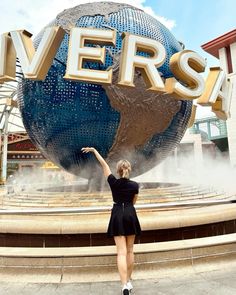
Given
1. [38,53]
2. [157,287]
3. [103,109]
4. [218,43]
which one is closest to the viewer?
[157,287]

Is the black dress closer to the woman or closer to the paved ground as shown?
the woman

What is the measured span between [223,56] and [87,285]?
28.7m

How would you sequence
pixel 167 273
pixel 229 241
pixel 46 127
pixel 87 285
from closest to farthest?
pixel 87 285
pixel 167 273
pixel 229 241
pixel 46 127

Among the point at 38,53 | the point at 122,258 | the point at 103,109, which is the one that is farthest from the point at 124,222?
the point at 38,53

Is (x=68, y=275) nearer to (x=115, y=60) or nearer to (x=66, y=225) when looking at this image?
(x=66, y=225)

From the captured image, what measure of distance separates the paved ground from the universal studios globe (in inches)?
148

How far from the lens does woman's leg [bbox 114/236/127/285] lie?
8.86 feet

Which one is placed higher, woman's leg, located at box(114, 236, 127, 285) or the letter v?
the letter v

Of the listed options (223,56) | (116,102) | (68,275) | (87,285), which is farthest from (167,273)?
(223,56)

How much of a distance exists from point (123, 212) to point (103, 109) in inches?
147

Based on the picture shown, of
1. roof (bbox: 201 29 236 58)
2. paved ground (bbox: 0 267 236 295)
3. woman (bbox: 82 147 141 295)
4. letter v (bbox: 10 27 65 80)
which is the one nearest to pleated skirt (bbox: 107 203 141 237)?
woman (bbox: 82 147 141 295)

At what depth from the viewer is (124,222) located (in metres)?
2.76

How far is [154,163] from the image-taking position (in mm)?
7605

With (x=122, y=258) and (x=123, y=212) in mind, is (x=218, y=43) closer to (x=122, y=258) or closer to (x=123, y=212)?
(x=123, y=212)
